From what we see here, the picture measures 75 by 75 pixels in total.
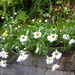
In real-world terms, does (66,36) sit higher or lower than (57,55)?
higher

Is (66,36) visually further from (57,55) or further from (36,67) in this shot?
(36,67)

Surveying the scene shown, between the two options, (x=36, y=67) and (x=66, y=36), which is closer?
(x=66, y=36)

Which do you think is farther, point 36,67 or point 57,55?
point 36,67

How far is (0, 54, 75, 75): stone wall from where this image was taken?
1588 mm

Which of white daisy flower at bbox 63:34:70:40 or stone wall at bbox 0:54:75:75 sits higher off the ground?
white daisy flower at bbox 63:34:70:40

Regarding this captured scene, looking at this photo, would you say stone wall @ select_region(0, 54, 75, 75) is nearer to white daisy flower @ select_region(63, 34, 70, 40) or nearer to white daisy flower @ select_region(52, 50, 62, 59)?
white daisy flower @ select_region(52, 50, 62, 59)

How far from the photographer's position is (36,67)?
1666 millimetres

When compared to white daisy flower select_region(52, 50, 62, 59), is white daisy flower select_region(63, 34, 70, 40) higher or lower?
higher

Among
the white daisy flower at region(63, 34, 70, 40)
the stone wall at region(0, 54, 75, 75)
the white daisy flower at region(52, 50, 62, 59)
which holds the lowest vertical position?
the stone wall at region(0, 54, 75, 75)

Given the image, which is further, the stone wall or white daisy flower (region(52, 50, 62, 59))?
the stone wall

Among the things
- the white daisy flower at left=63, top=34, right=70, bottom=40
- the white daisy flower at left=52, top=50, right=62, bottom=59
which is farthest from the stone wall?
the white daisy flower at left=63, top=34, right=70, bottom=40

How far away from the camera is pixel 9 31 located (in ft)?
5.99

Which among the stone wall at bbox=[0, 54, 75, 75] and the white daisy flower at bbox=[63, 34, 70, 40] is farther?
the stone wall at bbox=[0, 54, 75, 75]

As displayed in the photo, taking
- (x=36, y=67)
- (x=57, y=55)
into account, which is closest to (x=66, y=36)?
(x=57, y=55)
